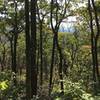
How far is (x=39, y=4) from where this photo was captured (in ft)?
114

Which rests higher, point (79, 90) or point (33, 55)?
point (33, 55)

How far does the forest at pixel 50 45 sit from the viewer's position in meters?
15.8

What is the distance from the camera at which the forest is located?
15.8 m

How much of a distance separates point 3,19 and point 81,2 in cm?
1023

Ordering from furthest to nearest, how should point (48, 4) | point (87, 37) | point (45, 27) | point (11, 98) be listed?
point (87, 37) → point (45, 27) → point (48, 4) → point (11, 98)

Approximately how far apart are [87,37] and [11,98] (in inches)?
1168

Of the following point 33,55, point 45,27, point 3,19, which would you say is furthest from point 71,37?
point 33,55

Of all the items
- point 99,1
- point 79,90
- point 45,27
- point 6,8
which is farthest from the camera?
point 45,27

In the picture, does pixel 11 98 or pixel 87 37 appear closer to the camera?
pixel 11 98

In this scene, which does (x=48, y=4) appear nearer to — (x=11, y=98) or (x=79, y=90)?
(x=11, y=98)

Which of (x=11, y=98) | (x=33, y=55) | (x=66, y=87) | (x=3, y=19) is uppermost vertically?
(x=3, y=19)

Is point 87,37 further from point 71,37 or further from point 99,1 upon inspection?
point 99,1

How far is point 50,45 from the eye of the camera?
54.2 metres

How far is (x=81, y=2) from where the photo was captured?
110 ft
